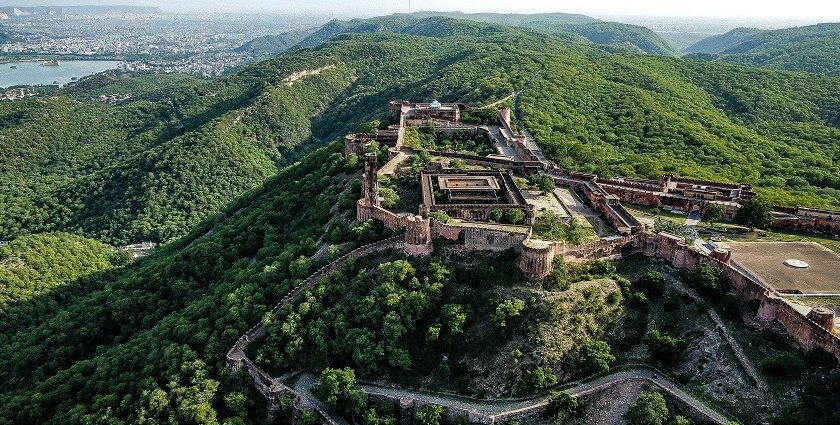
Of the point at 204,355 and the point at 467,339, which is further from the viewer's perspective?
the point at 204,355

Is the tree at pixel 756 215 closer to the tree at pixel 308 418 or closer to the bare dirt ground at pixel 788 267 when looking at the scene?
the bare dirt ground at pixel 788 267

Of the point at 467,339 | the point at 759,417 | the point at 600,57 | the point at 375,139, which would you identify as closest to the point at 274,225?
the point at 375,139

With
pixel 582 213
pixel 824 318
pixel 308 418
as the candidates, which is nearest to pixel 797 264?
pixel 824 318

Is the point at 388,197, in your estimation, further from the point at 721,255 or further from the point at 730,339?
Answer: the point at 730,339

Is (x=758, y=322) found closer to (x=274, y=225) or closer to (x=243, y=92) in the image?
(x=274, y=225)

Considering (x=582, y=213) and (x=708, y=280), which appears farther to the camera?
(x=582, y=213)
